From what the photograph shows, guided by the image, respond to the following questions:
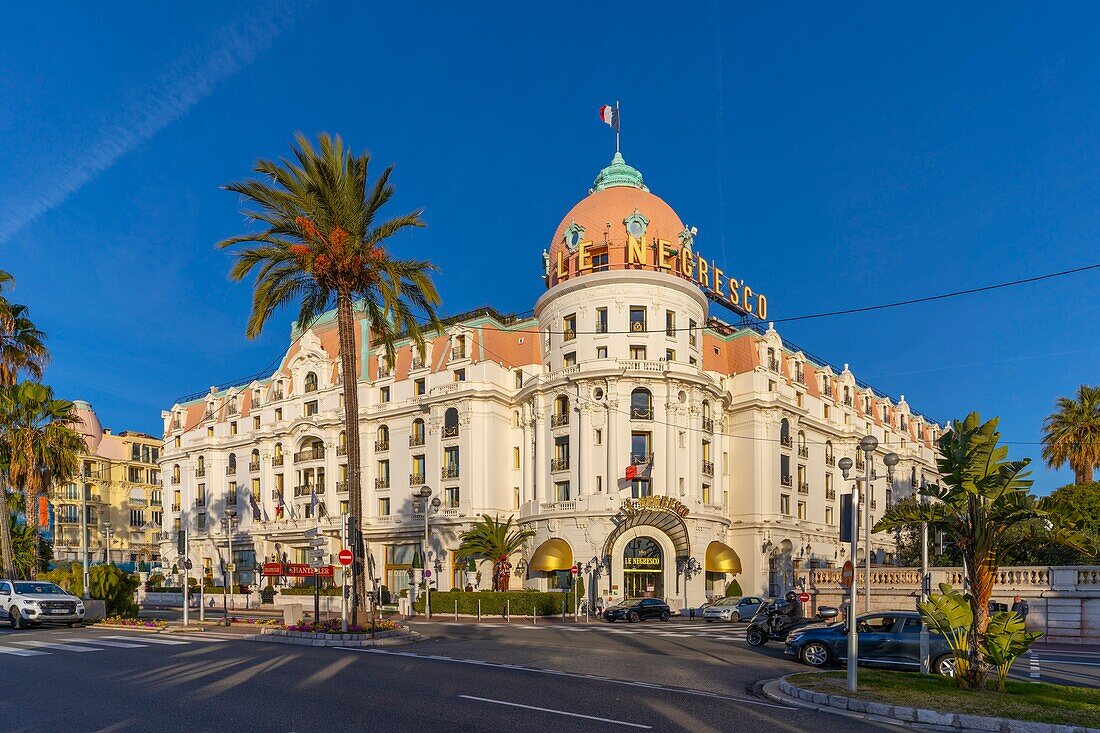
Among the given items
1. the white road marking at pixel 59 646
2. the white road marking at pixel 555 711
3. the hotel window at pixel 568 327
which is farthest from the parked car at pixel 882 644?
the hotel window at pixel 568 327

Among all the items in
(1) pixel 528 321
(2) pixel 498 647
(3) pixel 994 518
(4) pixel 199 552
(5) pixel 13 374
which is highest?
(1) pixel 528 321

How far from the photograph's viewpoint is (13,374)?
137 feet

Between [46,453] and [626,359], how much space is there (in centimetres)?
3193

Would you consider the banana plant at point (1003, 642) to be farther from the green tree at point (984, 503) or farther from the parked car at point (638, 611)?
the parked car at point (638, 611)

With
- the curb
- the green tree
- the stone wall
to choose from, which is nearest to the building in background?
the stone wall

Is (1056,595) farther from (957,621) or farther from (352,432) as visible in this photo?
(352,432)

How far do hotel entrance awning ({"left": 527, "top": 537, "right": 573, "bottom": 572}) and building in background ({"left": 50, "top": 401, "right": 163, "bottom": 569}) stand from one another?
5749cm

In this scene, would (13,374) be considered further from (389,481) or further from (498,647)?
(498,647)

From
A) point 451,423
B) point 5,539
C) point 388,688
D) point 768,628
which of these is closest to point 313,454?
point 451,423

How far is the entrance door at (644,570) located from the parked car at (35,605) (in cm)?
2993

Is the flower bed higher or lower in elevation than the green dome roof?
lower

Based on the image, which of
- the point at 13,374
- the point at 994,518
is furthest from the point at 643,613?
the point at 13,374

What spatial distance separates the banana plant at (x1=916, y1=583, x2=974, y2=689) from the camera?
48.2ft

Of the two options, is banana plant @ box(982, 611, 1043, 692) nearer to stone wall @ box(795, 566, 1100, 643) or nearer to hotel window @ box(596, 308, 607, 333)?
stone wall @ box(795, 566, 1100, 643)
